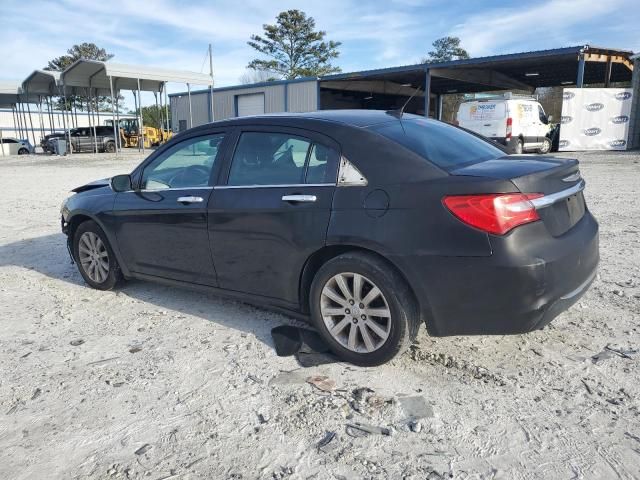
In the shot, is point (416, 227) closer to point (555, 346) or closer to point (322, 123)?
point (322, 123)

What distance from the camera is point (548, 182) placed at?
297cm

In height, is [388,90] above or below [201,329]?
above

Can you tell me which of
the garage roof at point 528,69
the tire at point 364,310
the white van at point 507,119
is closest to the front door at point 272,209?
the tire at point 364,310

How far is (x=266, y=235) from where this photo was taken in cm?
352

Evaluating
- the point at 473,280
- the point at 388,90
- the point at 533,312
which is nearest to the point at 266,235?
the point at 473,280

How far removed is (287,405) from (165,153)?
2514 millimetres

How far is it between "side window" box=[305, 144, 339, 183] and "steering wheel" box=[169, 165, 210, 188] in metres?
0.98

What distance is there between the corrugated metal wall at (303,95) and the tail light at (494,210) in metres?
27.0

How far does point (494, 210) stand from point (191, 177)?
7.97 feet

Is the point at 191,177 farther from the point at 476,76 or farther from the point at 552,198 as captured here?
the point at 476,76

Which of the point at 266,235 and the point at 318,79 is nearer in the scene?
the point at 266,235

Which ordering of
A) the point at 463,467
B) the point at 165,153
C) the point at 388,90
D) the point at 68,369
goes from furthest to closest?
1. the point at 388,90
2. the point at 165,153
3. the point at 68,369
4. the point at 463,467

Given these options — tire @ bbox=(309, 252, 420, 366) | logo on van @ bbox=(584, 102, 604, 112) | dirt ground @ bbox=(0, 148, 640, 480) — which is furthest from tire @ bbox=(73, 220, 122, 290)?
logo on van @ bbox=(584, 102, 604, 112)

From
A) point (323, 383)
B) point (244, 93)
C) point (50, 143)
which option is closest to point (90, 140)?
point (50, 143)
